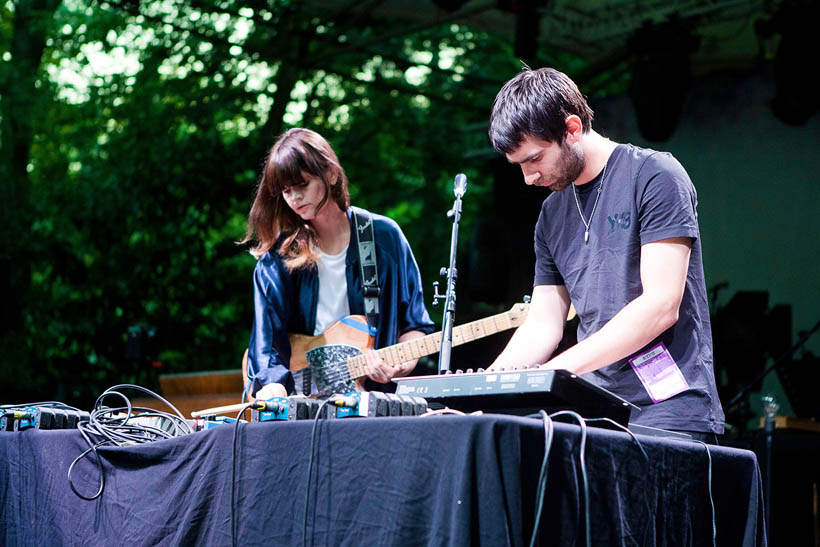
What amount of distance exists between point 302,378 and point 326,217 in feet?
2.27

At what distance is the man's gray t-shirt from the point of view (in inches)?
88.7

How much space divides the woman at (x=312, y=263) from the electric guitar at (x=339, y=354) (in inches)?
1.5

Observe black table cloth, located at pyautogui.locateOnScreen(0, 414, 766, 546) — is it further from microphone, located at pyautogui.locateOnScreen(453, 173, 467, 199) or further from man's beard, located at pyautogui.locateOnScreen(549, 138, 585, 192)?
microphone, located at pyautogui.locateOnScreen(453, 173, 467, 199)

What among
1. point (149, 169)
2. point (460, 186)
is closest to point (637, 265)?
point (460, 186)

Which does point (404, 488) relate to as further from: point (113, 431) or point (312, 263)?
point (312, 263)

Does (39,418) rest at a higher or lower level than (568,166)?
lower

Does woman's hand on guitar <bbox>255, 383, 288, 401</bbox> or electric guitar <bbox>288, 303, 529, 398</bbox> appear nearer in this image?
woman's hand on guitar <bbox>255, 383, 288, 401</bbox>

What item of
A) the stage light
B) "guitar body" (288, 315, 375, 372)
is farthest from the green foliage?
"guitar body" (288, 315, 375, 372)

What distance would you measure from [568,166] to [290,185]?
1.43 meters

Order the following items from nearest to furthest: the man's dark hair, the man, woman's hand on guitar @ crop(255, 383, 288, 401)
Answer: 1. the man
2. the man's dark hair
3. woman's hand on guitar @ crop(255, 383, 288, 401)

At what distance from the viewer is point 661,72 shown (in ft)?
26.5

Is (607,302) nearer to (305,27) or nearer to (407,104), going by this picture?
(305,27)

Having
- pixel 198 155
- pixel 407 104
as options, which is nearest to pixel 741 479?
pixel 198 155

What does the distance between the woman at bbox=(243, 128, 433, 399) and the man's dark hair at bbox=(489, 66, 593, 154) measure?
1.29 metres
